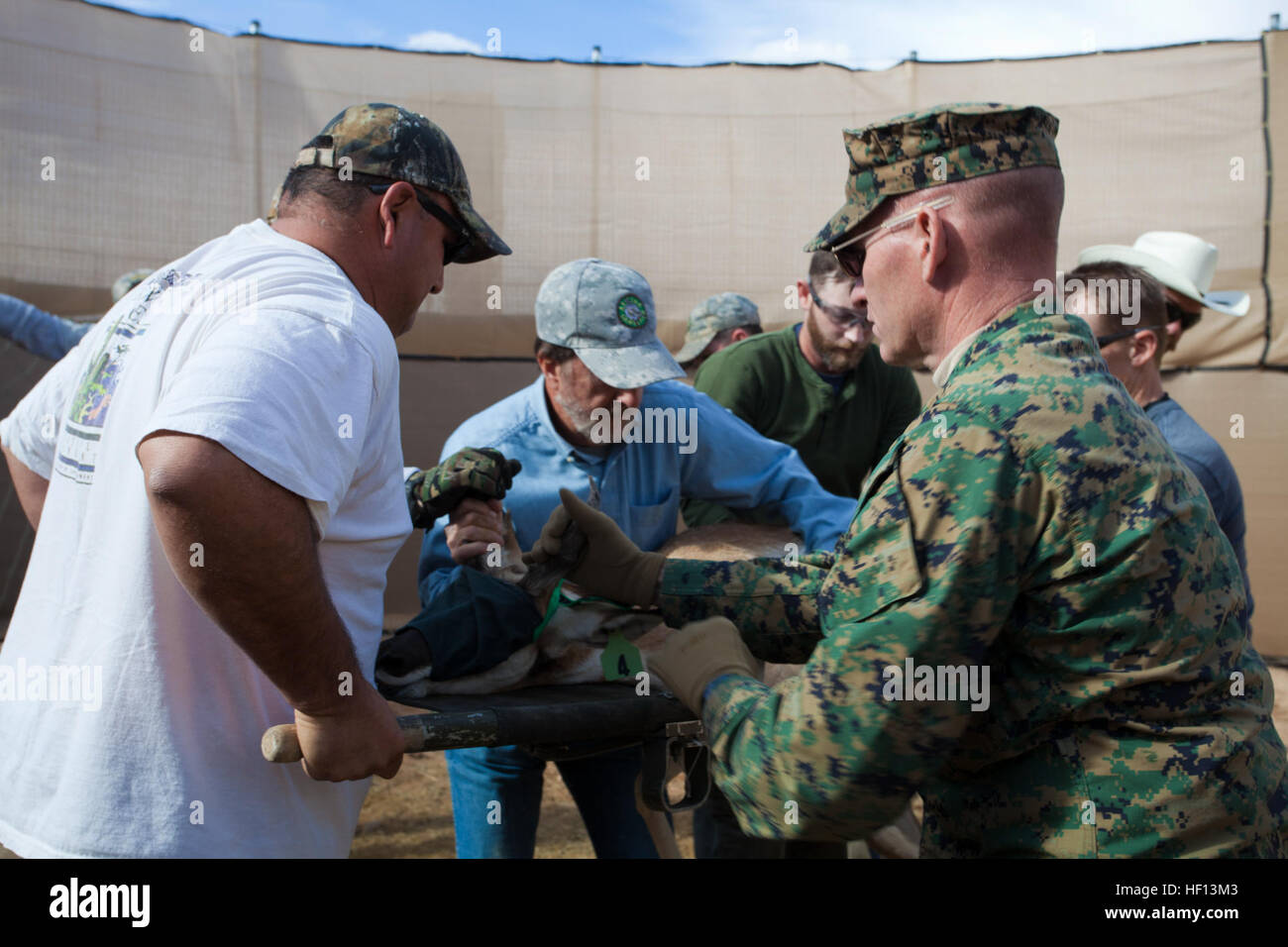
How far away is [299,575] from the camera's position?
1.42 meters

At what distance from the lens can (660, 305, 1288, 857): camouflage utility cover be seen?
136 centimetres

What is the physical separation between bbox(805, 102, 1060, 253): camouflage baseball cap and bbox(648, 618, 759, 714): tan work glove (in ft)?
2.31

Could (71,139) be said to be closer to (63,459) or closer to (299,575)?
(63,459)

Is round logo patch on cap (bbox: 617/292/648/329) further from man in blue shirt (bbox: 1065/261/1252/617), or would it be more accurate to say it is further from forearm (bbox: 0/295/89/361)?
forearm (bbox: 0/295/89/361)

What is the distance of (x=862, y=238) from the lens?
5.63 feet

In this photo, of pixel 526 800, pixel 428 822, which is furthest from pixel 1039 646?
pixel 428 822

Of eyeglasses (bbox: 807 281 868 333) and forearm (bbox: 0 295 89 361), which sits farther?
forearm (bbox: 0 295 89 361)

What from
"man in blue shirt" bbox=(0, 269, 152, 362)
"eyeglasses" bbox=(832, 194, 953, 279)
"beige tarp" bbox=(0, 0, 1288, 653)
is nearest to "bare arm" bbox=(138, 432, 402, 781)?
"eyeglasses" bbox=(832, 194, 953, 279)

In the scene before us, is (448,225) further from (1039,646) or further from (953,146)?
(1039,646)

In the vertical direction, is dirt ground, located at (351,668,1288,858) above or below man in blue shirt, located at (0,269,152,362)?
below

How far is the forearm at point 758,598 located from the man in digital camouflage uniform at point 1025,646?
0.45m

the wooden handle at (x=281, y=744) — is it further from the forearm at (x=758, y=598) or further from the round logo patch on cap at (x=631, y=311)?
the round logo patch on cap at (x=631, y=311)

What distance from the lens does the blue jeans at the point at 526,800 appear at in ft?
8.66

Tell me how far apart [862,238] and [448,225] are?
2.45 feet
